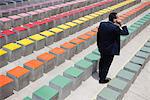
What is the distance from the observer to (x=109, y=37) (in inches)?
203

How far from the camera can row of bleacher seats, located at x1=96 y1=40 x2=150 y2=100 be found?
192 inches

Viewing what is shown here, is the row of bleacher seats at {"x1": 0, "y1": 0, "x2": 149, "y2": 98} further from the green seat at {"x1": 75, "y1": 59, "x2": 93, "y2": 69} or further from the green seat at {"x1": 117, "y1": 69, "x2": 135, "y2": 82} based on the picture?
the green seat at {"x1": 117, "y1": 69, "x2": 135, "y2": 82}

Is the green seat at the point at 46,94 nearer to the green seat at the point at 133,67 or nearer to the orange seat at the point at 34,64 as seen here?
the orange seat at the point at 34,64

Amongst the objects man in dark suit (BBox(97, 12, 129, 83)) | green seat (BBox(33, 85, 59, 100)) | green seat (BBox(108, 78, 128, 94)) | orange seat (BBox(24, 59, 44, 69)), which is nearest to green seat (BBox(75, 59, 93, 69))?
man in dark suit (BBox(97, 12, 129, 83))

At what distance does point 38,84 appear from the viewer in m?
5.57

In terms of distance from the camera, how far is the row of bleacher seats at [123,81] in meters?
4.87

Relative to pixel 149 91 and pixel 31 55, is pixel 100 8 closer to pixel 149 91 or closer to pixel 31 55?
pixel 31 55

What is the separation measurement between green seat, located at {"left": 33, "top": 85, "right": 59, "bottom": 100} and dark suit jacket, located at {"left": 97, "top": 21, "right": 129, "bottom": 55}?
5.12 ft

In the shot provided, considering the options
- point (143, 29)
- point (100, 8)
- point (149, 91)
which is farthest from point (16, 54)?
point (100, 8)

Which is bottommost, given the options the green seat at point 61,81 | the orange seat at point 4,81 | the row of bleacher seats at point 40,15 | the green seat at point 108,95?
the green seat at point 108,95

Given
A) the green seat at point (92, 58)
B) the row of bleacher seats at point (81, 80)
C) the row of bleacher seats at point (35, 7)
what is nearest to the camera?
the row of bleacher seats at point (81, 80)

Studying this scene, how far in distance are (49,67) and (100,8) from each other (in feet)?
24.2

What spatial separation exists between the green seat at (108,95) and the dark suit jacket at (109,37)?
0.90 m

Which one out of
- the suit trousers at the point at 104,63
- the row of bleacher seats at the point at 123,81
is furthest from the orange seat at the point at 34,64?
the row of bleacher seats at the point at 123,81
